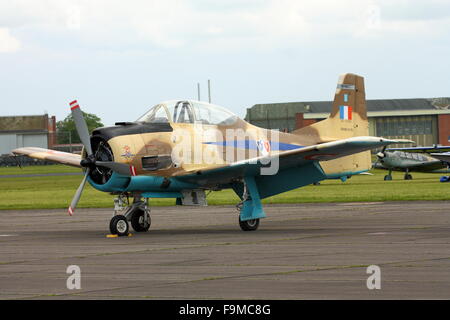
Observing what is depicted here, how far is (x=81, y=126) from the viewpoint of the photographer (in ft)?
60.7

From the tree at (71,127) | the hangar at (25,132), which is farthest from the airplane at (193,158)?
the tree at (71,127)

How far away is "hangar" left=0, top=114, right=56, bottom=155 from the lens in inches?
5950

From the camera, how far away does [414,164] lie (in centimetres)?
5694

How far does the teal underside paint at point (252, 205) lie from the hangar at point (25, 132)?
134 meters

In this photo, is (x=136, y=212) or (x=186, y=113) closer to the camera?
(x=186, y=113)

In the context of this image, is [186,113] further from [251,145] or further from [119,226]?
[119,226]

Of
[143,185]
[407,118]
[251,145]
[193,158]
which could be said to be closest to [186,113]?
[193,158]

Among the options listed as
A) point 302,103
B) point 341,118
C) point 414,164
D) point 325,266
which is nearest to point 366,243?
point 325,266

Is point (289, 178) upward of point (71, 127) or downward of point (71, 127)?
downward

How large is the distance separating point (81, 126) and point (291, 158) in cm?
493

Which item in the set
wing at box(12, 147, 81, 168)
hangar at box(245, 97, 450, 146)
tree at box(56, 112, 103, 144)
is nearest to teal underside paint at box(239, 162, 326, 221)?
wing at box(12, 147, 81, 168)

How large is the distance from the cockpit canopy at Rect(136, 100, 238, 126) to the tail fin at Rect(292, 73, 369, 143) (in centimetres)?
316

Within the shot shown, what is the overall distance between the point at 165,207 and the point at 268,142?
1213 cm
